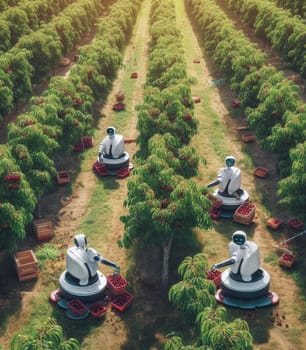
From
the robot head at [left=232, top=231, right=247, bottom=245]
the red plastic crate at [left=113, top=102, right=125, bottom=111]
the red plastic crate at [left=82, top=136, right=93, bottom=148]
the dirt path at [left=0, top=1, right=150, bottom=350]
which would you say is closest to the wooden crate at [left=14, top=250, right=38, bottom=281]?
the dirt path at [left=0, top=1, right=150, bottom=350]

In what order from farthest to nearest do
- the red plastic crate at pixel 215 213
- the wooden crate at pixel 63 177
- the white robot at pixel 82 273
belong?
1. the wooden crate at pixel 63 177
2. the red plastic crate at pixel 215 213
3. the white robot at pixel 82 273

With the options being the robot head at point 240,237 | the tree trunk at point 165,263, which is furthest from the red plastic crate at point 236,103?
the robot head at point 240,237

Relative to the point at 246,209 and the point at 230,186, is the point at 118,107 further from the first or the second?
the point at 246,209

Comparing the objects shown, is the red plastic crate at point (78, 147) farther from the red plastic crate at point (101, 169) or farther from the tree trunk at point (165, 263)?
the tree trunk at point (165, 263)

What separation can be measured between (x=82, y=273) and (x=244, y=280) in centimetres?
739

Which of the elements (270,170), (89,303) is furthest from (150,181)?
(270,170)

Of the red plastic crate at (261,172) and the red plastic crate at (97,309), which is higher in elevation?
the red plastic crate at (261,172)

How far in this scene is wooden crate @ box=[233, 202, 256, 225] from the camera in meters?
29.1

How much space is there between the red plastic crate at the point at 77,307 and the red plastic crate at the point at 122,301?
138cm

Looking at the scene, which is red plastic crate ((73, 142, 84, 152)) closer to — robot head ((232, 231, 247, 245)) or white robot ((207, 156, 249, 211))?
white robot ((207, 156, 249, 211))

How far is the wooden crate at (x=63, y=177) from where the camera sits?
34.1 metres

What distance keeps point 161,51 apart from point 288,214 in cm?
2147

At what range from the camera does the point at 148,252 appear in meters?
27.4

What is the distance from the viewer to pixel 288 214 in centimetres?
3036
